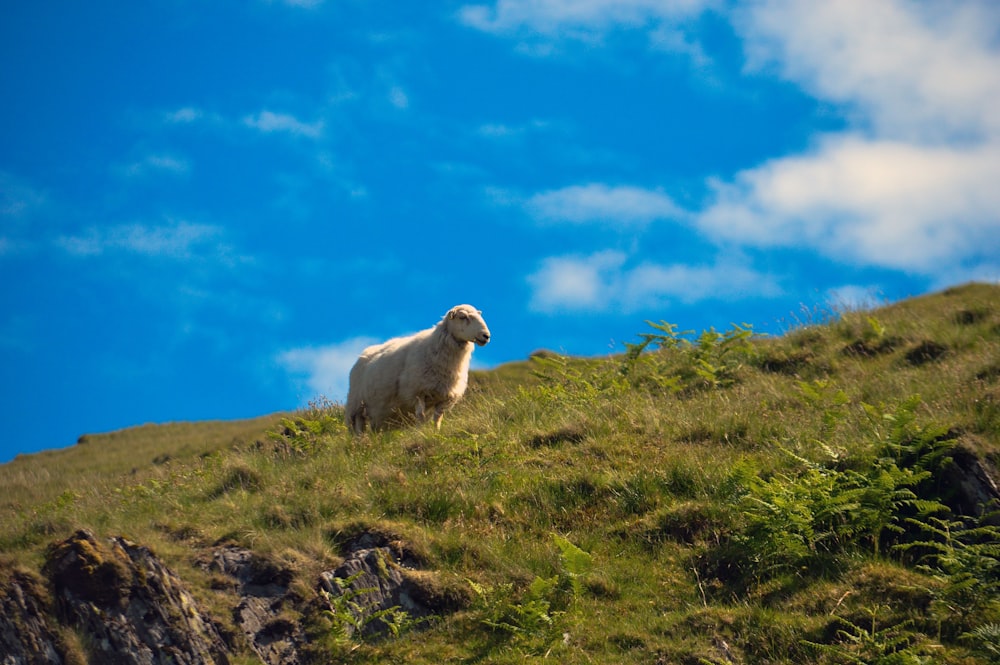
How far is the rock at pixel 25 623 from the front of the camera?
9633mm

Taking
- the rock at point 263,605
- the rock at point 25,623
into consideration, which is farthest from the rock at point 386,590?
the rock at point 25,623

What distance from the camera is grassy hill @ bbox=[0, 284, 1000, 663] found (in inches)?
381

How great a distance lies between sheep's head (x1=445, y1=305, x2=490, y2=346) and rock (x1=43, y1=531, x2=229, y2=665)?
805 cm

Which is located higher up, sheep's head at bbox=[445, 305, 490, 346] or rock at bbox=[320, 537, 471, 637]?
sheep's head at bbox=[445, 305, 490, 346]

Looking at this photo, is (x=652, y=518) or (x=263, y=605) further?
(x=652, y=518)

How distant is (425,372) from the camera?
57.2 feet

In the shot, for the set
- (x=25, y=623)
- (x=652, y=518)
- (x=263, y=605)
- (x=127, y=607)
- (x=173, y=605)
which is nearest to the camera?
(x=25, y=623)

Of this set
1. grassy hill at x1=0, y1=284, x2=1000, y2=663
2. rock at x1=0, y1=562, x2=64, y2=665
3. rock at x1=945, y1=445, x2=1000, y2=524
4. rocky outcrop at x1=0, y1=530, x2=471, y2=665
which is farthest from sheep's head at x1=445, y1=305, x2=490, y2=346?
rock at x1=0, y1=562, x2=64, y2=665

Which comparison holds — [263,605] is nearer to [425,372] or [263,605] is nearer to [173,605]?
[173,605]

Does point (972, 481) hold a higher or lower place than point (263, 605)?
higher

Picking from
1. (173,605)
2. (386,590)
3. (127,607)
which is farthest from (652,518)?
(127,607)

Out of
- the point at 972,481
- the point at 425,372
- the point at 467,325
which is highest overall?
the point at 467,325

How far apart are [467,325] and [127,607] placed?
8.84 metres

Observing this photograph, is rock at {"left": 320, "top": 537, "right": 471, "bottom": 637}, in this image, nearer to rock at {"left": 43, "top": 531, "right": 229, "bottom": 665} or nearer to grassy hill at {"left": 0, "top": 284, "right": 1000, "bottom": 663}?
grassy hill at {"left": 0, "top": 284, "right": 1000, "bottom": 663}
